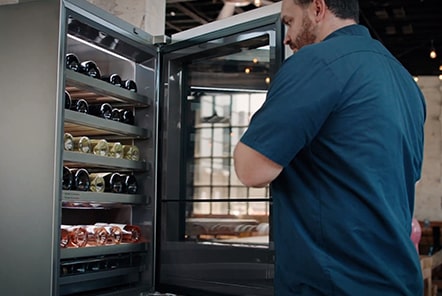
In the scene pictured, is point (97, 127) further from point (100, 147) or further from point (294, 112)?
point (294, 112)

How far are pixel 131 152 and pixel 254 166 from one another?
1.55 metres

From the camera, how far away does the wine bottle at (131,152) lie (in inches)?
109

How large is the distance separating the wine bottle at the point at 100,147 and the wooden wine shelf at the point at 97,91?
0.61ft

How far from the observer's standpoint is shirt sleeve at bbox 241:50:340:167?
1268 millimetres

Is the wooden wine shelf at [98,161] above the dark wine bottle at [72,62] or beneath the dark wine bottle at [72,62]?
beneath

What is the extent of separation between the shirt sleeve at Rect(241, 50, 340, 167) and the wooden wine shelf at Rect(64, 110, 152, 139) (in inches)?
43.4

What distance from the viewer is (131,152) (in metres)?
2.78

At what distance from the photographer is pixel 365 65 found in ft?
4.43

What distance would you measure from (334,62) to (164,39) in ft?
5.09

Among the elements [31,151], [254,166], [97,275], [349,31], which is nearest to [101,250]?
[97,275]

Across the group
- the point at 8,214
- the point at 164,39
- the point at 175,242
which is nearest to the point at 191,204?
the point at 175,242

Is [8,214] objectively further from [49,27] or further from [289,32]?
[289,32]

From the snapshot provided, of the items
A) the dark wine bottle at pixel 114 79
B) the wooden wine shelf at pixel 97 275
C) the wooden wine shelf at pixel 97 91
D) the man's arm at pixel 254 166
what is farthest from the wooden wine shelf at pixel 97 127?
the man's arm at pixel 254 166

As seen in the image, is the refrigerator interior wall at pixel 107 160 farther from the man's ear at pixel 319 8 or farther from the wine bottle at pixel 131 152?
the man's ear at pixel 319 8
